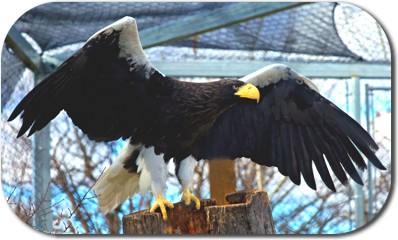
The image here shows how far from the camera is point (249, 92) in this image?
359 cm

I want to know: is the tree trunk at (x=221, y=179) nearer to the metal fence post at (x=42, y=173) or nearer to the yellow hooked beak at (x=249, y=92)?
the yellow hooked beak at (x=249, y=92)

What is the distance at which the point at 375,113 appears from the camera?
391 centimetres

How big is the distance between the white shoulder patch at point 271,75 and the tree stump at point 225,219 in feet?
1.53

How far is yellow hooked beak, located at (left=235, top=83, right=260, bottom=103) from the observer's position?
359 cm

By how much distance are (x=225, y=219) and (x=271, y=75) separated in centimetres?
60

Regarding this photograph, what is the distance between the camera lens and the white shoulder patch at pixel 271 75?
12.3 feet

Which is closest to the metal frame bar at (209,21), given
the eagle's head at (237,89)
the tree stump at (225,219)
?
the eagle's head at (237,89)

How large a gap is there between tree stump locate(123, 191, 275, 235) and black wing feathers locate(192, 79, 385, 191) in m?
0.33

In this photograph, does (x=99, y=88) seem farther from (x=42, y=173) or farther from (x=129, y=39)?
(x=42, y=173)

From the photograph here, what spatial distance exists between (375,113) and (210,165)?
2.08 feet

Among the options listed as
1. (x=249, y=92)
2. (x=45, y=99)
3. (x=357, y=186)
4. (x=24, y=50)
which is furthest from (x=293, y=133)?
(x=24, y=50)

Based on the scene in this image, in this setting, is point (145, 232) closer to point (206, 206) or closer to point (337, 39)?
point (206, 206)

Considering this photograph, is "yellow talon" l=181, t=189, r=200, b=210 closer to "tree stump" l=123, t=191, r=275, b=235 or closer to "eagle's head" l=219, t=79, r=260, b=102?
"tree stump" l=123, t=191, r=275, b=235

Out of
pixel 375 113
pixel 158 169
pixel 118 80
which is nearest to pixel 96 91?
pixel 118 80
